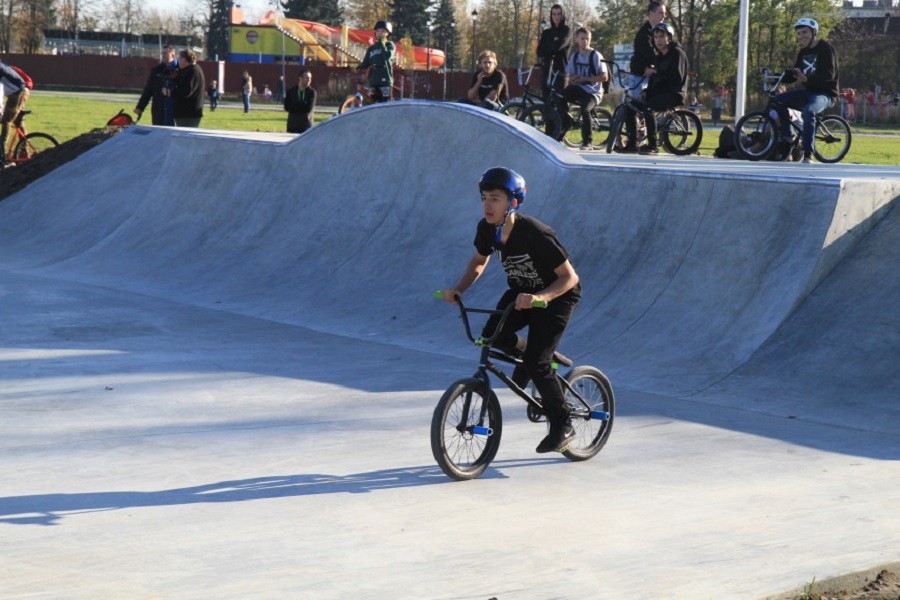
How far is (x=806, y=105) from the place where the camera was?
12961mm

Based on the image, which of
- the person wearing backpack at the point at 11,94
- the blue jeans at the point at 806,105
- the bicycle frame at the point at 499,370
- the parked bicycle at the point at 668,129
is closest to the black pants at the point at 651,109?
the parked bicycle at the point at 668,129

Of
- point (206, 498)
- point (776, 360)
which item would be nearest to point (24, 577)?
point (206, 498)

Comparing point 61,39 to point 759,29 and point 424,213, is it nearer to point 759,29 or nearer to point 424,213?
point 759,29

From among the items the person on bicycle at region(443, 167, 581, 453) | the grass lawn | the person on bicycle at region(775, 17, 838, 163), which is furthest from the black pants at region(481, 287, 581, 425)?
the grass lawn

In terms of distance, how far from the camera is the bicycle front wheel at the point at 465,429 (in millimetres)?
5457

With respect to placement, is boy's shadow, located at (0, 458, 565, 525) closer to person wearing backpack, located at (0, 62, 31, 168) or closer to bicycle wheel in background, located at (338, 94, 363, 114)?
person wearing backpack, located at (0, 62, 31, 168)

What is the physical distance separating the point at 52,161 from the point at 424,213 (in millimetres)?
9826

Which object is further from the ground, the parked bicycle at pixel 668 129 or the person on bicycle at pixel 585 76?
the person on bicycle at pixel 585 76

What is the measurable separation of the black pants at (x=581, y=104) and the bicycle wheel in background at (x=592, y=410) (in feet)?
31.8

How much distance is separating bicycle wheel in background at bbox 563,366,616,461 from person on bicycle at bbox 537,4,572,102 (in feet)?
32.2

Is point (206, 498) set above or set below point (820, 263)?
below

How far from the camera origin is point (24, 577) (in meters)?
4.11

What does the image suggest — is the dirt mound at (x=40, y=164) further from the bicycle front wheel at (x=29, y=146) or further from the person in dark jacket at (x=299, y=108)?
the person in dark jacket at (x=299, y=108)

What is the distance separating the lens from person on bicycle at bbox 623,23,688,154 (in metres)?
14.0
